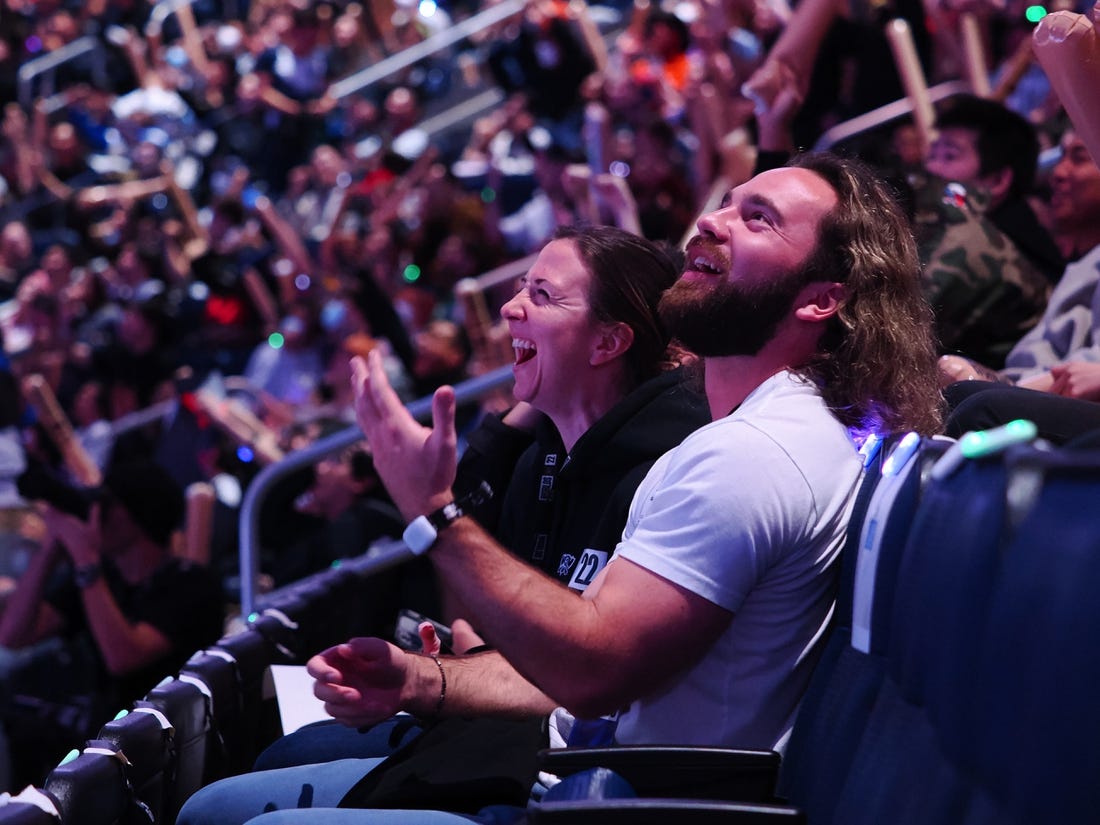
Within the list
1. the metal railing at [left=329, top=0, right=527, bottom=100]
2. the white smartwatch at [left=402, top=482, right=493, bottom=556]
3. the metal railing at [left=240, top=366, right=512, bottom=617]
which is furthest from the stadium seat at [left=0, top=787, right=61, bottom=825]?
the metal railing at [left=329, top=0, right=527, bottom=100]

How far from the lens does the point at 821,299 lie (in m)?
1.79

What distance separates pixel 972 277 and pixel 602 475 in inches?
40.5

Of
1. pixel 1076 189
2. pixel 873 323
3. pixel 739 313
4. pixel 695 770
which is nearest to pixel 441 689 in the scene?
pixel 695 770

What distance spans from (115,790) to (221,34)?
33.5ft

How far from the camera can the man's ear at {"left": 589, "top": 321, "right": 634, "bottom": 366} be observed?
Answer: 2.24 metres

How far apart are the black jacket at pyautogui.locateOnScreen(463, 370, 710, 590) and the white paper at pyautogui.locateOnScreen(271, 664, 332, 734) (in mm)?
469

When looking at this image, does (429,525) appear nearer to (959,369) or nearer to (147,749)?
(147,749)

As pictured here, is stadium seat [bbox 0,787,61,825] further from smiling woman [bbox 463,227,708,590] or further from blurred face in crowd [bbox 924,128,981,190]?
blurred face in crowd [bbox 924,128,981,190]

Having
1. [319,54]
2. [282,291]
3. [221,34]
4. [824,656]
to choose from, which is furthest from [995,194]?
[221,34]

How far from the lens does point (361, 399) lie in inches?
62.6

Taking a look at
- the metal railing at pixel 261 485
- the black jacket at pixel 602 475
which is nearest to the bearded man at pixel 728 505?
the black jacket at pixel 602 475

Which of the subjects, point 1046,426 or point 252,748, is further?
point 252,748

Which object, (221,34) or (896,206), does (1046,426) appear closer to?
(896,206)

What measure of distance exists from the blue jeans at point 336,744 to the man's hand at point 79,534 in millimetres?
1528
